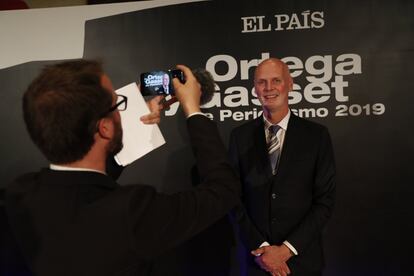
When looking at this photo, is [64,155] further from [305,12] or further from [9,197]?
[305,12]

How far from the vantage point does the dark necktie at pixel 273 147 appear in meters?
2.12

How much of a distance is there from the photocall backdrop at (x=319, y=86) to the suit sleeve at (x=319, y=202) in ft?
2.16

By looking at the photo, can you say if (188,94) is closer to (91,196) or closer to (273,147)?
(91,196)

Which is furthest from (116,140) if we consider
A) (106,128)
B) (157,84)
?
(157,84)

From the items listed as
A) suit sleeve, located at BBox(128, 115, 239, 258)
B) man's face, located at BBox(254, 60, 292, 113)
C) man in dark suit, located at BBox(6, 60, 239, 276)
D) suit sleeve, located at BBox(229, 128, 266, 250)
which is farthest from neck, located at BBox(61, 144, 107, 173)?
man's face, located at BBox(254, 60, 292, 113)

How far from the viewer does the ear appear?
997mm

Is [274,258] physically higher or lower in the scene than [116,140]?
lower

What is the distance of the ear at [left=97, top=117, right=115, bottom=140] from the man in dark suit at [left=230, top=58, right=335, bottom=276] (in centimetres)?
122

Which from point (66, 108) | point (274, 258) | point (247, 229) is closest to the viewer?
point (66, 108)

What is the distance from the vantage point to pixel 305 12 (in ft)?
8.63

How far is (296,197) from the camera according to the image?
2.03 meters

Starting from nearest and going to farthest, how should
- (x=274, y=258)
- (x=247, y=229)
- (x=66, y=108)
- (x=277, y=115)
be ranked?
(x=66, y=108)
(x=274, y=258)
(x=247, y=229)
(x=277, y=115)

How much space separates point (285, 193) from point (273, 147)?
28cm

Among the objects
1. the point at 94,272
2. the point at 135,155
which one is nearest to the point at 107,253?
the point at 94,272
